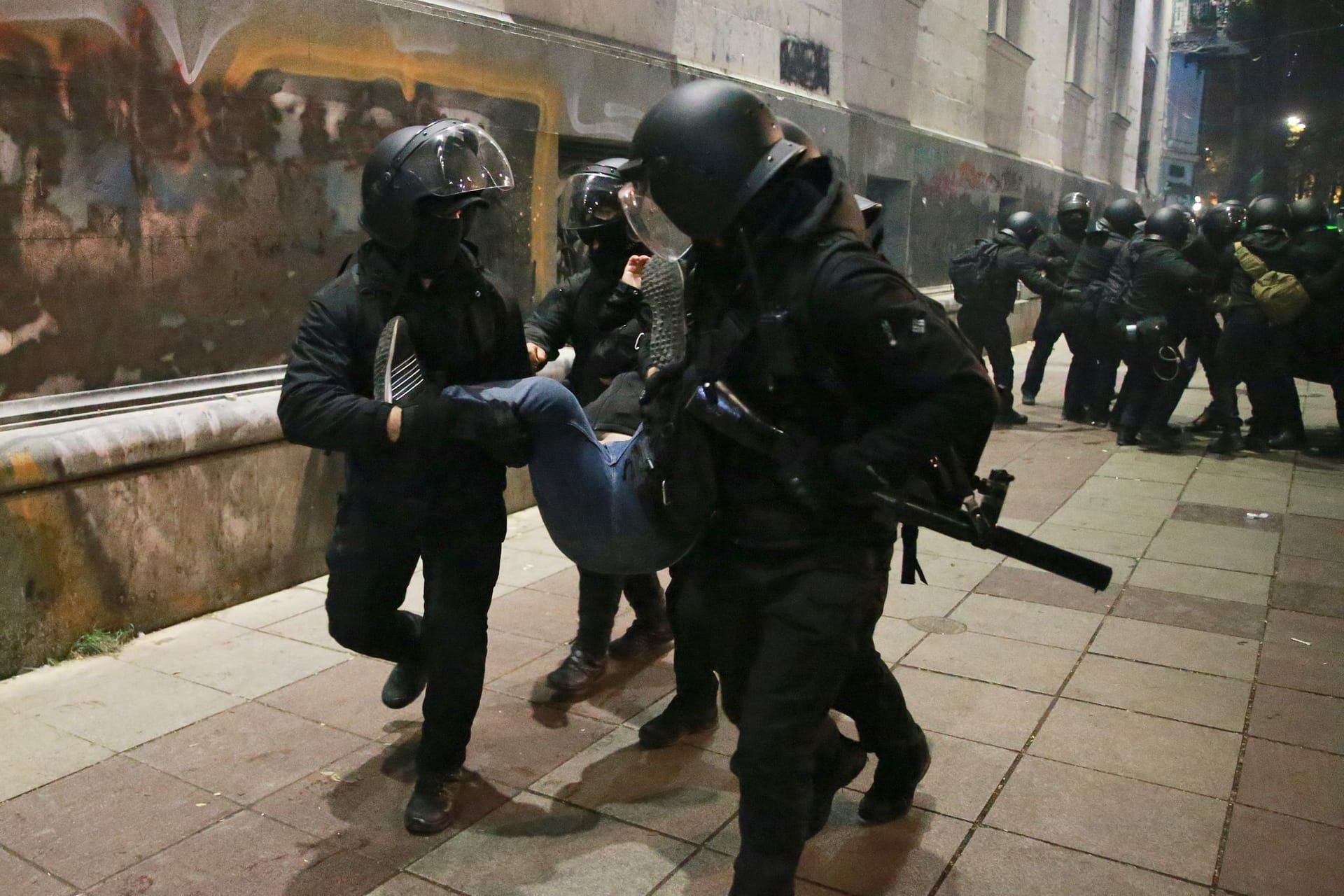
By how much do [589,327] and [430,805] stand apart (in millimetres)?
1701

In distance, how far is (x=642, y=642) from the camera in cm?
426

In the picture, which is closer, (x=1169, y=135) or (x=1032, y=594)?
(x=1032, y=594)

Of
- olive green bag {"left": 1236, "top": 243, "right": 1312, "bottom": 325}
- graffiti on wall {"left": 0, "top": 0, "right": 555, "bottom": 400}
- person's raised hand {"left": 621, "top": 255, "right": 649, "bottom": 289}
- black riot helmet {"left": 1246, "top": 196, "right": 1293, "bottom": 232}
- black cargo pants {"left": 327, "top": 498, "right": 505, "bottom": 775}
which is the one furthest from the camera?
black riot helmet {"left": 1246, "top": 196, "right": 1293, "bottom": 232}

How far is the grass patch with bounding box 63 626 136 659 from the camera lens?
4.18 meters

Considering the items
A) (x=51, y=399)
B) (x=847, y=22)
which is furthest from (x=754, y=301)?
(x=847, y=22)

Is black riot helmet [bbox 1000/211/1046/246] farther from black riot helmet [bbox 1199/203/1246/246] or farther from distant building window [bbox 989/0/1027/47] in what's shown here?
distant building window [bbox 989/0/1027/47]

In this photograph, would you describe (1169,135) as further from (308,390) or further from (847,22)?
(308,390)

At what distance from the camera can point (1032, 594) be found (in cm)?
499

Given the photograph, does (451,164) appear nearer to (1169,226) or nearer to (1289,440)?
(1169,226)

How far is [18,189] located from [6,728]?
74.9 inches

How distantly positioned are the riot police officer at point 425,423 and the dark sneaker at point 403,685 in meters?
0.30

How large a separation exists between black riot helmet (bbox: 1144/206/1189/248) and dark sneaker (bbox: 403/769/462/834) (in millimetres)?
7136

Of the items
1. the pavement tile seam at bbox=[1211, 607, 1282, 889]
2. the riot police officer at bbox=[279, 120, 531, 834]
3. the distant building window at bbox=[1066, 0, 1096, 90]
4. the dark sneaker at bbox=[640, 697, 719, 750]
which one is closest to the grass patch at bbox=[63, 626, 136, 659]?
the riot police officer at bbox=[279, 120, 531, 834]

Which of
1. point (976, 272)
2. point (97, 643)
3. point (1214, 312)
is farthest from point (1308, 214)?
point (97, 643)
